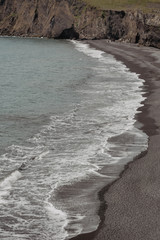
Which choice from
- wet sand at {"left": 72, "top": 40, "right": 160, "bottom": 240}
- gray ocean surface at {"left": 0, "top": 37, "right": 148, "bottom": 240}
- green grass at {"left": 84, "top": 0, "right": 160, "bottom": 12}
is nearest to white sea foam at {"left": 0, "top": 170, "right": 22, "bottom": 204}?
gray ocean surface at {"left": 0, "top": 37, "right": 148, "bottom": 240}

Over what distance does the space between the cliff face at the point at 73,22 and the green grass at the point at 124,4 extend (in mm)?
4042

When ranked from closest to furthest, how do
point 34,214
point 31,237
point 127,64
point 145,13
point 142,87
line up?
point 31,237 → point 34,214 → point 142,87 → point 127,64 → point 145,13

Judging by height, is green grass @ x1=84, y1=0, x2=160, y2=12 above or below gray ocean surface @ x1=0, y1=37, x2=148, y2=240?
above

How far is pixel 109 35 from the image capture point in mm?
132250

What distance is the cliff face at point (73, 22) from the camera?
110 meters

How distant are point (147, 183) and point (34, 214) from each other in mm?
4948

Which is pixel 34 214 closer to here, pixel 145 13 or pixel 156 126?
pixel 156 126

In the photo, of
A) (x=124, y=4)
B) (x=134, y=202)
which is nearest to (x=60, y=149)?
(x=134, y=202)

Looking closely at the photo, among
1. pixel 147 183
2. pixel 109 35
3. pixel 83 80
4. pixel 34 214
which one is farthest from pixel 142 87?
pixel 109 35

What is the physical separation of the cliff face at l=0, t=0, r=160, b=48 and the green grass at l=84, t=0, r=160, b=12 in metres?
4.04

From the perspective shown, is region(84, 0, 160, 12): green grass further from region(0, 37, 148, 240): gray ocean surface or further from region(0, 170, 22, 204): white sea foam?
region(0, 170, 22, 204): white sea foam

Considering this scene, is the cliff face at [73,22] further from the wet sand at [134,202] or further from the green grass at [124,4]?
the wet sand at [134,202]

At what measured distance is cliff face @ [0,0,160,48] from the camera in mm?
109762

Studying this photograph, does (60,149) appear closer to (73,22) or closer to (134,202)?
(134,202)
